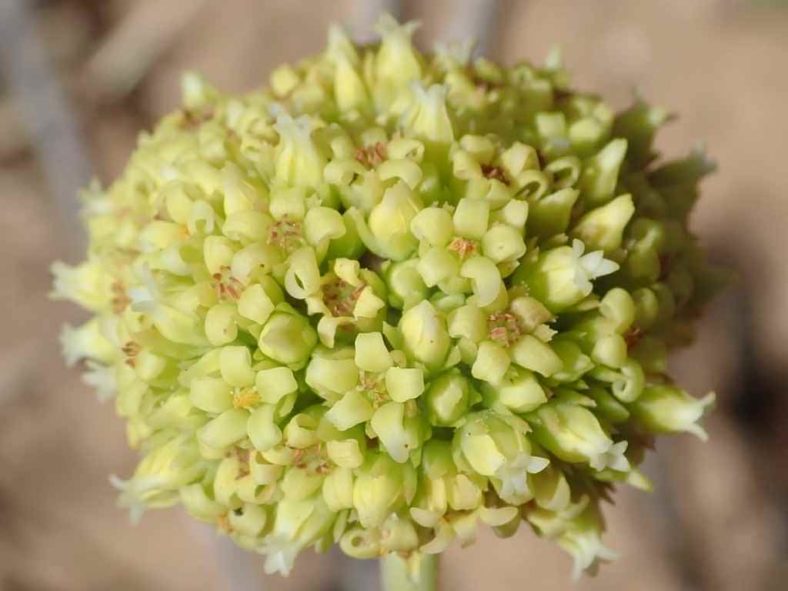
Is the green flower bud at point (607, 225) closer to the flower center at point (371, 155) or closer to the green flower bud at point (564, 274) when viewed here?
the green flower bud at point (564, 274)

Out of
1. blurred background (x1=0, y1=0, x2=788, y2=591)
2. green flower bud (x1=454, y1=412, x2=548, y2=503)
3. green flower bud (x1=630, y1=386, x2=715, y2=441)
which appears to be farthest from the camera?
blurred background (x1=0, y1=0, x2=788, y2=591)

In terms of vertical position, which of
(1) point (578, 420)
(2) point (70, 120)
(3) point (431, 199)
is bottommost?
(1) point (578, 420)

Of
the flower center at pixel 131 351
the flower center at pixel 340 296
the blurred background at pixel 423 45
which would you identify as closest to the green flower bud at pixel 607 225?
the flower center at pixel 340 296

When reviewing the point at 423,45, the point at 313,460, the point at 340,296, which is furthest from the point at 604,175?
the point at 423,45

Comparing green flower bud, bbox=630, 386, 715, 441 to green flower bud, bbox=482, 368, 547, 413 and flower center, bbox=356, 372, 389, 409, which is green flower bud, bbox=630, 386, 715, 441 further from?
flower center, bbox=356, 372, 389, 409

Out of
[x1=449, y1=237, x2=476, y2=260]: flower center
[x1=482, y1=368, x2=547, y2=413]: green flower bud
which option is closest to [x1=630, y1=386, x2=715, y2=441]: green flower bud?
[x1=482, y1=368, x2=547, y2=413]: green flower bud

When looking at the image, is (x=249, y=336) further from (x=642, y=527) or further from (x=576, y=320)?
(x=642, y=527)

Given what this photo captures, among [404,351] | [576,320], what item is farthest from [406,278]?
[576,320]
